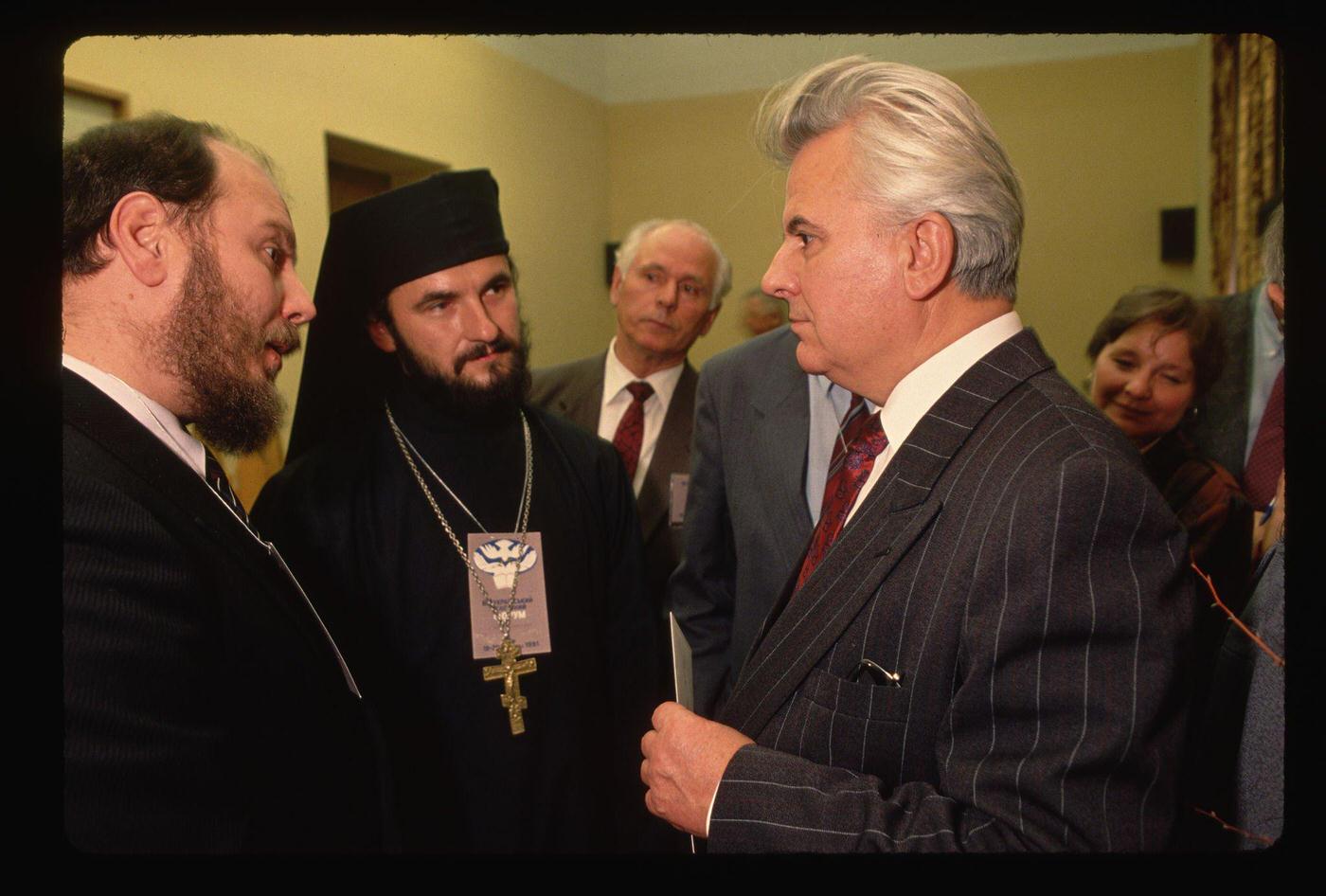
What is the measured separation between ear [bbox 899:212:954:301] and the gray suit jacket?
1368 mm

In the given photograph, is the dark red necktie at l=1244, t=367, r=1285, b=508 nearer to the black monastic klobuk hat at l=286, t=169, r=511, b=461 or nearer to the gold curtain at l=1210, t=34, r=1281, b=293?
the gold curtain at l=1210, t=34, r=1281, b=293

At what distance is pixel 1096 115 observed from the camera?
524cm

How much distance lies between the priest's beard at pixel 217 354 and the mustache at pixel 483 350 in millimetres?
500

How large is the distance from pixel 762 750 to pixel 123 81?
9.24 ft

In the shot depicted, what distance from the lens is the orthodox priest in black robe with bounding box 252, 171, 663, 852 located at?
63.5 inches

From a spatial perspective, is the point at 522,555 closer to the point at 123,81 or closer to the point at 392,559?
the point at 392,559

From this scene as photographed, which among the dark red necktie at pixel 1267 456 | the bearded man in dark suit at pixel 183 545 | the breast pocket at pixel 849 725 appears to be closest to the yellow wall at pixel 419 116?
the bearded man in dark suit at pixel 183 545

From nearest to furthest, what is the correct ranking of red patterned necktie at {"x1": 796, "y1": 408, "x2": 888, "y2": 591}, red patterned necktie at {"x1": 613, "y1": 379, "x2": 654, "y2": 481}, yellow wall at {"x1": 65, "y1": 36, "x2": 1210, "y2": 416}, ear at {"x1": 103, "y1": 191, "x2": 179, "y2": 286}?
ear at {"x1": 103, "y1": 191, "x2": 179, "y2": 286}
red patterned necktie at {"x1": 796, "y1": 408, "x2": 888, "y2": 591}
red patterned necktie at {"x1": 613, "y1": 379, "x2": 654, "y2": 481}
yellow wall at {"x1": 65, "y1": 36, "x2": 1210, "y2": 416}

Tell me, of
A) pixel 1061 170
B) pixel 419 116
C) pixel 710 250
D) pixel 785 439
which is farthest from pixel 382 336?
pixel 1061 170

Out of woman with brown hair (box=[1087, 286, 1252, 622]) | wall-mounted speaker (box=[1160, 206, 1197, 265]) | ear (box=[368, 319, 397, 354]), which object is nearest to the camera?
ear (box=[368, 319, 397, 354])

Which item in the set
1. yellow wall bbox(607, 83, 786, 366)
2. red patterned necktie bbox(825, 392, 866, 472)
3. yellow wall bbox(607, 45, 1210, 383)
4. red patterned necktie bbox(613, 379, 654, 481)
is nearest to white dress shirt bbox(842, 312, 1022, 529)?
red patterned necktie bbox(825, 392, 866, 472)

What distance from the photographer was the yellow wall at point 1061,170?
17.1 feet

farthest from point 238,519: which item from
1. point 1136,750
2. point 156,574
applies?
point 1136,750

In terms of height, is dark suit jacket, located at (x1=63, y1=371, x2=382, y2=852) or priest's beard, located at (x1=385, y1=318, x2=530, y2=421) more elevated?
priest's beard, located at (x1=385, y1=318, x2=530, y2=421)
